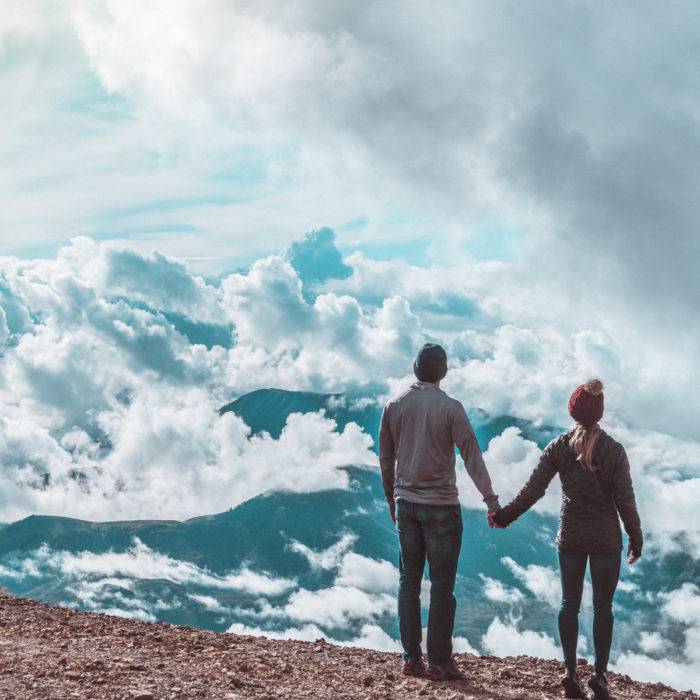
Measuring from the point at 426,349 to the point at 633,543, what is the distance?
310 cm

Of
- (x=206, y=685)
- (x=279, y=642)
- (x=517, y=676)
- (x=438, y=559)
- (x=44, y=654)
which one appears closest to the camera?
(x=206, y=685)

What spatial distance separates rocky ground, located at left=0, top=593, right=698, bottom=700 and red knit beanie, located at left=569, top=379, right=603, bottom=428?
10.5 ft

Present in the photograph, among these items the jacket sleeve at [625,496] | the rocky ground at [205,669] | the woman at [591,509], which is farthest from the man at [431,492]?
the jacket sleeve at [625,496]

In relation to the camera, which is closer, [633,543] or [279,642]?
[633,543]

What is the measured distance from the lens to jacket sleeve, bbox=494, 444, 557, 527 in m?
9.01

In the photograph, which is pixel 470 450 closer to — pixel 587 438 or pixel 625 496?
pixel 587 438

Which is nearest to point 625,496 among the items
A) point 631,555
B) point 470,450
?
point 631,555

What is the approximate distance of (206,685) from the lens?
28.5 ft

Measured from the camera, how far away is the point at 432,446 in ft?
30.5

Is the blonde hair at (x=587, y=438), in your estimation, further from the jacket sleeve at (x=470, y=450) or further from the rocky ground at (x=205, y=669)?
the rocky ground at (x=205, y=669)

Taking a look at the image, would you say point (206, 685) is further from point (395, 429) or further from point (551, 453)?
point (551, 453)

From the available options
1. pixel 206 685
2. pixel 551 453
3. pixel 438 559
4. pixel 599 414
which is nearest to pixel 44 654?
pixel 206 685

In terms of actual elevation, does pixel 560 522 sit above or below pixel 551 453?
below

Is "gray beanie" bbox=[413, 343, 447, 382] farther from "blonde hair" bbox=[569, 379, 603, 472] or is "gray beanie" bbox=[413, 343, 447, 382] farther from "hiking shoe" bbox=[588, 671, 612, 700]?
"hiking shoe" bbox=[588, 671, 612, 700]
